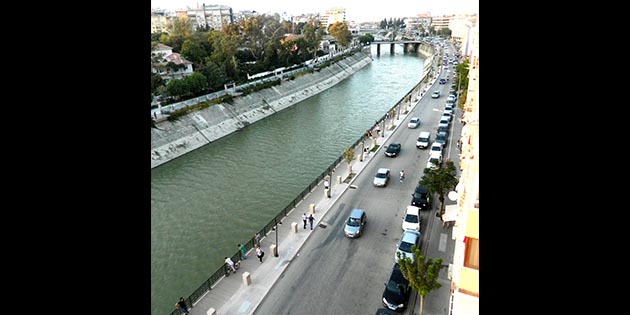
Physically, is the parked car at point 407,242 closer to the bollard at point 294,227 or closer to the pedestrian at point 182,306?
the bollard at point 294,227

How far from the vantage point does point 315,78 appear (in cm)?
4953

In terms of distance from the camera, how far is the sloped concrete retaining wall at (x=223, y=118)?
2564 centimetres

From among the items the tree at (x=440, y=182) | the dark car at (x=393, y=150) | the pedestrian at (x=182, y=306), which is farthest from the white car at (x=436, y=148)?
the pedestrian at (x=182, y=306)

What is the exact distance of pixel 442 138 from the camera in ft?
79.4

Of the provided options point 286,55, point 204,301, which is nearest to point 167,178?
point 204,301

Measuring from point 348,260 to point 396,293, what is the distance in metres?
2.37

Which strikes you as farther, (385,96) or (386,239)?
(385,96)

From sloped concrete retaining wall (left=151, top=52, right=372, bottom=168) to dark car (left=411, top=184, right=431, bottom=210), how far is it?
52.5 feet

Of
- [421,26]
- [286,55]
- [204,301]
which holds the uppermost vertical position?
[421,26]

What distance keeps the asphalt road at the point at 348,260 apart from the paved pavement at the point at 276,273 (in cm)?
28

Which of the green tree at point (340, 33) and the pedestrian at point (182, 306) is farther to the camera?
the green tree at point (340, 33)
